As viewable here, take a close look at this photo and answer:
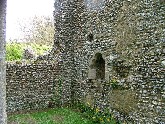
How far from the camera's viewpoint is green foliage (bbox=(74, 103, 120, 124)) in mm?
10848

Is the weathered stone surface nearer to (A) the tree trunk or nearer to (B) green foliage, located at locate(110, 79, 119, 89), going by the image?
(B) green foliage, located at locate(110, 79, 119, 89)

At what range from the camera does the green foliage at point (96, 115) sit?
10.8m

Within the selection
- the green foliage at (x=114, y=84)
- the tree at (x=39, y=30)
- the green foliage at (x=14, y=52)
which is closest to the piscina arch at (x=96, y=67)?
the green foliage at (x=114, y=84)

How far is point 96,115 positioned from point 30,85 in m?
3.01

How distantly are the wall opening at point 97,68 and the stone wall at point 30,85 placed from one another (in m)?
1.76

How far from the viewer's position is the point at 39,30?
28125 mm

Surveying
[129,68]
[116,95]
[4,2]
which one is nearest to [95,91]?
[116,95]

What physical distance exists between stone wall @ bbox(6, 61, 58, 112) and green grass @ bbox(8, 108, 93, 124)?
686 mm

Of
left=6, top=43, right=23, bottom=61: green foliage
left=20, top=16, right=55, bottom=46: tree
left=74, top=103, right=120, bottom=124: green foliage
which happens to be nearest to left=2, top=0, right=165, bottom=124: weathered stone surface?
left=74, top=103, right=120, bottom=124: green foliage

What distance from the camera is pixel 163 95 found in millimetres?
8922

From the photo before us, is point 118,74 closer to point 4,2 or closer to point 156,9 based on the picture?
point 156,9

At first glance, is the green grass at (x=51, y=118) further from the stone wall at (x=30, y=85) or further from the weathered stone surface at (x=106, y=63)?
the weathered stone surface at (x=106, y=63)

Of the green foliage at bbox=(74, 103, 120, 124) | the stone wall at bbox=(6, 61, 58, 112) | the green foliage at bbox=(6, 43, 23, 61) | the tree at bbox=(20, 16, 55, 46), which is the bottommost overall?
the green foliage at bbox=(74, 103, 120, 124)

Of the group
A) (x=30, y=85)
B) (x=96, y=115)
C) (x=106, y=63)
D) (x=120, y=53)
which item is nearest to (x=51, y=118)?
(x=96, y=115)
